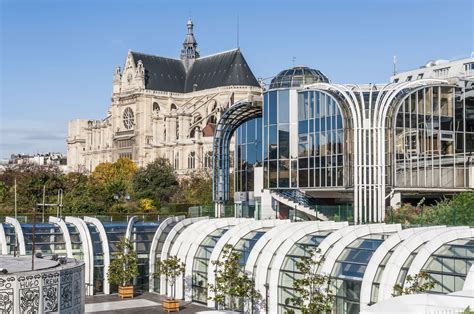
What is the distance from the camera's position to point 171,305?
114 feet

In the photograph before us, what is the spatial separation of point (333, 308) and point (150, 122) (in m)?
106

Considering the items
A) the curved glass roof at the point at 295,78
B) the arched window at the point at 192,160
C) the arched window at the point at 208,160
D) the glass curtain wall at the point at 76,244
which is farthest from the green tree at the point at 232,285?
the arched window at the point at 192,160

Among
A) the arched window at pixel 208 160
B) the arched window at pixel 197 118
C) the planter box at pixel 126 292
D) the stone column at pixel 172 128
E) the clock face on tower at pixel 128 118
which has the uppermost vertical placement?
the clock face on tower at pixel 128 118

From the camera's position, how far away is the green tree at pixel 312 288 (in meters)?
27.0

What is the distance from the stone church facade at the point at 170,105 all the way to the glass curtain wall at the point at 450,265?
87.0m

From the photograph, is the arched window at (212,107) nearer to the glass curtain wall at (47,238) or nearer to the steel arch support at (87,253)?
the steel arch support at (87,253)

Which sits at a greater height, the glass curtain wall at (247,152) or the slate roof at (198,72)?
the slate roof at (198,72)

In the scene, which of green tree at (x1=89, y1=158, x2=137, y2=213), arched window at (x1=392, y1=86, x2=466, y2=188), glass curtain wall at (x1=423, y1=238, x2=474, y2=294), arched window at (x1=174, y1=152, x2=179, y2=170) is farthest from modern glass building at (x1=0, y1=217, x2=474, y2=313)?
arched window at (x1=174, y1=152, x2=179, y2=170)

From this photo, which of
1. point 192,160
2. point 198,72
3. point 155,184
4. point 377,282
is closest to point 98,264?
point 377,282

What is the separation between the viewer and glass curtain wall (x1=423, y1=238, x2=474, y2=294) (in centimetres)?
2583

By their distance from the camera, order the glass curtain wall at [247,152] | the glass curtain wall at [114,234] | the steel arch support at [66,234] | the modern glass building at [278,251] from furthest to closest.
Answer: the glass curtain wall at [247,152]
the glass curtain wall at [114,234]
the steel arch support at [66,234]
the modern glass building at [278,251]

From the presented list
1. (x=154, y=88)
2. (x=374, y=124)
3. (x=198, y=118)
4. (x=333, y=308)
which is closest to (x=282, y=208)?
(x=374, y=124)

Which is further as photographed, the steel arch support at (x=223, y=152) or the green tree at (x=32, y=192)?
the green tree at (x=32, y=192)

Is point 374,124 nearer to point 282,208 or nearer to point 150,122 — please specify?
point 282,208
